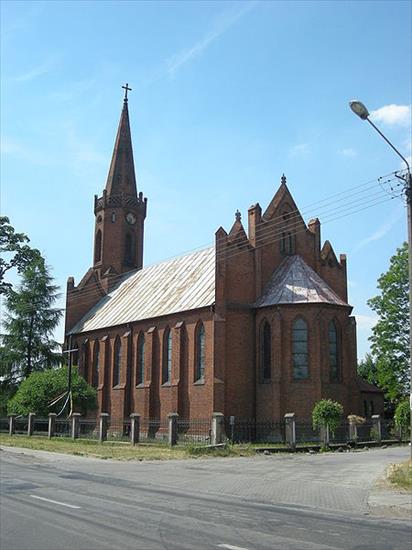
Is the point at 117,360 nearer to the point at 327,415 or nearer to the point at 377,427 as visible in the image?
the point at 327,415

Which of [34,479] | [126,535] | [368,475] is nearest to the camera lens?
[126,535]

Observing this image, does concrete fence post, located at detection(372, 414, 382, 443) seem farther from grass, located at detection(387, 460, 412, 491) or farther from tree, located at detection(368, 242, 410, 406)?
grass, located at detection(387, 460, 412, 491)

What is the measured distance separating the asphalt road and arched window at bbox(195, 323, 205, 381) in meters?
16.0

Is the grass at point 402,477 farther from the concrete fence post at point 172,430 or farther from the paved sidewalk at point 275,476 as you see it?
the concrete fence post at point 172,430

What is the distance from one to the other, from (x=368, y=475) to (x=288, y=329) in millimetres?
16543

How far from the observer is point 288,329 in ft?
113

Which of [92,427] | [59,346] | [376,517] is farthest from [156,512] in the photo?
[59,346]

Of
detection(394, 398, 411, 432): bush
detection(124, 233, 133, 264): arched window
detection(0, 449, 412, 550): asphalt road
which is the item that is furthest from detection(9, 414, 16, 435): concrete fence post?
detection(394, 398, 411, 432): bush

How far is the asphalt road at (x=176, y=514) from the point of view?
827cm

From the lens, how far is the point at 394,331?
4316cm

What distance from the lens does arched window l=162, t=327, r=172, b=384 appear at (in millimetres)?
38969

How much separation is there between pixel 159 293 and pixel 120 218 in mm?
12819

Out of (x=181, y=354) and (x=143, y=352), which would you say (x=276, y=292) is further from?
(x=143, y=352)

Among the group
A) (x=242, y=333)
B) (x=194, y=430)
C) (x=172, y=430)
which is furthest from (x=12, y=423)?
(x=242, y=333)
